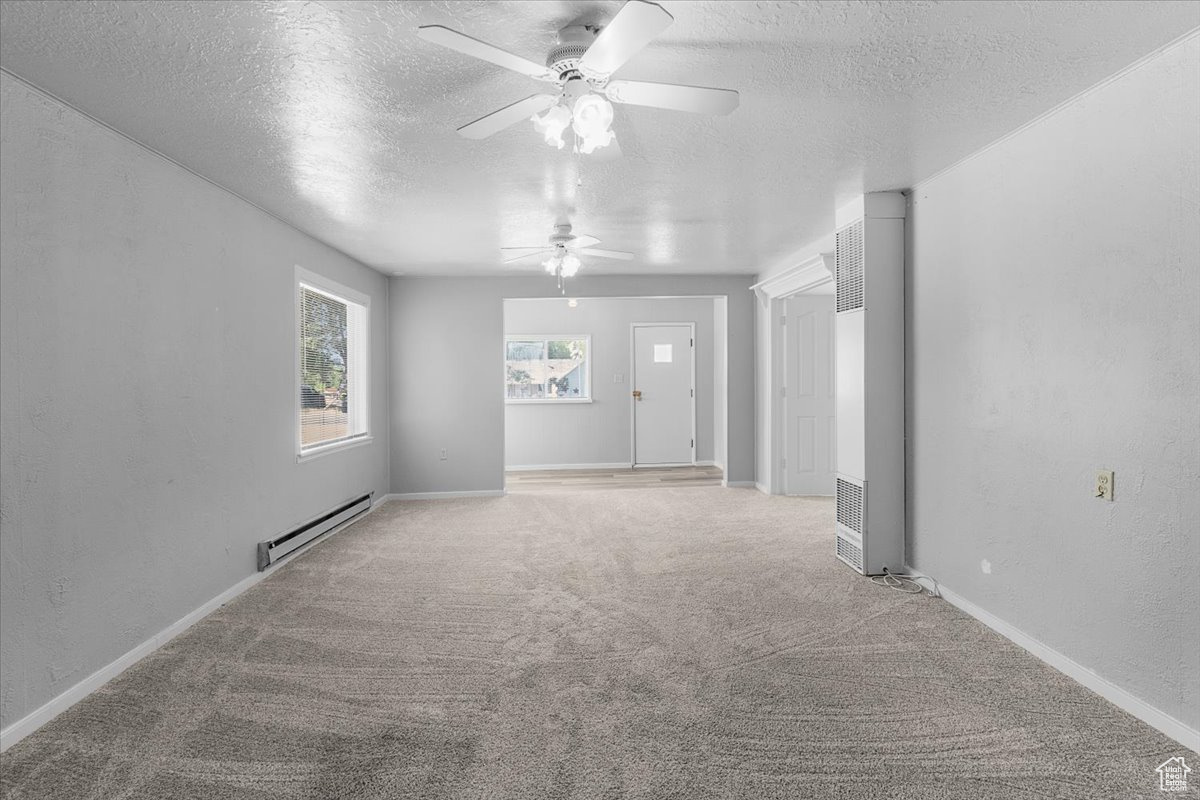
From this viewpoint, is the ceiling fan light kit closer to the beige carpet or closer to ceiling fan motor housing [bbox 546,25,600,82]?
ceiling fan motor housing [bbox 546,25,600,82]

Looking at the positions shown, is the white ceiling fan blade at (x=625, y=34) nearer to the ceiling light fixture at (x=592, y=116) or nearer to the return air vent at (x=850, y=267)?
the ceiling light fixture at (x=592, y=116)

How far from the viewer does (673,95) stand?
1.91m

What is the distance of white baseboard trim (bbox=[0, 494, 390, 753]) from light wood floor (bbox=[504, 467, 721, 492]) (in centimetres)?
363

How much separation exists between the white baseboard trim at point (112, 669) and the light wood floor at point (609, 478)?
3.63 meters

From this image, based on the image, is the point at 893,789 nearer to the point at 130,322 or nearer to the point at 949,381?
the point at 949,381

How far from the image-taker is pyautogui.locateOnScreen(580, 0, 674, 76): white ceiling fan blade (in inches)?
57.8

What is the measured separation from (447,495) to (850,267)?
4.46 meters

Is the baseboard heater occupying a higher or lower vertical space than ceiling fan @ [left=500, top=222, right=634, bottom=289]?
lower

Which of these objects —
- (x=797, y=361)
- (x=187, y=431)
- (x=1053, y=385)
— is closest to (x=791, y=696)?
(x=1053, y=385)

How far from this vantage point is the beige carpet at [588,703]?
1.89m

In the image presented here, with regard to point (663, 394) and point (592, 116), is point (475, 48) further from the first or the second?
point (663, 394)

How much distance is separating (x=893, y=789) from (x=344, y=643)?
229cm

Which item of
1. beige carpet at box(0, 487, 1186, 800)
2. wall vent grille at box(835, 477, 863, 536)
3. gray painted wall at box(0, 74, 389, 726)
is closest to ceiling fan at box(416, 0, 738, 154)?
gray painted wall at box(0, 74, 389, 726)

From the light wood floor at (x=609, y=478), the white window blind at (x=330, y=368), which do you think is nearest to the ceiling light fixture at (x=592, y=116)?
the white window blind at (x=330, y=368)
